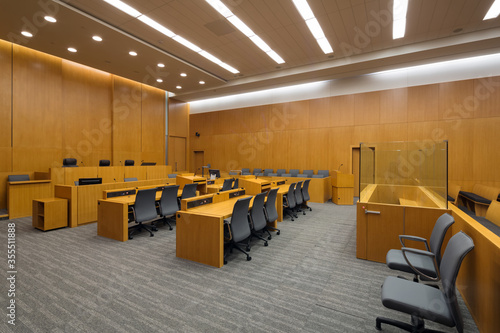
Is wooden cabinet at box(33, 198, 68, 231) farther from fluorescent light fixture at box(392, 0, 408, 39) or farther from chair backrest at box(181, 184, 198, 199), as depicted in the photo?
fluorescent light fixture at box(392, 0, 408, 39)

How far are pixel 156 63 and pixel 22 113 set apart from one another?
4.42 meters

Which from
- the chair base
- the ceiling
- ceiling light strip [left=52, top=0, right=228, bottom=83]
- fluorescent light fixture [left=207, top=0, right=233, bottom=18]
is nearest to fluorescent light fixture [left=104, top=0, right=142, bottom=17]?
the ceiling

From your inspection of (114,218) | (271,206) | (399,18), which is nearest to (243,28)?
(399,18)

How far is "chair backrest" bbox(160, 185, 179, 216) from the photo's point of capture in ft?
15.8

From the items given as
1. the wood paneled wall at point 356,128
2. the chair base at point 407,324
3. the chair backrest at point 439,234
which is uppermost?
the wood paneled wall at point 356,128

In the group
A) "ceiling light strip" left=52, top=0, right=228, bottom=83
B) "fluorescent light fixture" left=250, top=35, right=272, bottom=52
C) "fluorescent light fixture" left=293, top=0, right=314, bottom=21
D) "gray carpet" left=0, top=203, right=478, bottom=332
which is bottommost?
"gray carpet" left=0, top=203, right=478, bottom=332

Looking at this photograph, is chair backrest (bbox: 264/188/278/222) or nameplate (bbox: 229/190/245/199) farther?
nameplate (bbox: 229/190/245/199)

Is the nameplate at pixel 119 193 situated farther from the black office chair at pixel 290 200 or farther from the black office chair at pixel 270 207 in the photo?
the black office chair at pixel 290 200

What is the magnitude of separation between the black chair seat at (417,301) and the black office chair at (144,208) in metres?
3.87

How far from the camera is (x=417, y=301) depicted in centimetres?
171

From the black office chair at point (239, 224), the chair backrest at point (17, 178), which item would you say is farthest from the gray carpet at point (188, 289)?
the chair backrest at point (17, 178)

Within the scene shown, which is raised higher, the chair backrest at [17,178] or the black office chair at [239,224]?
the chair backrest at [17,178]

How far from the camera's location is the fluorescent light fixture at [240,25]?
229 inches

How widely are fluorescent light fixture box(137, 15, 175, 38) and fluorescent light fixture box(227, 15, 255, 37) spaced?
5.70 feet
